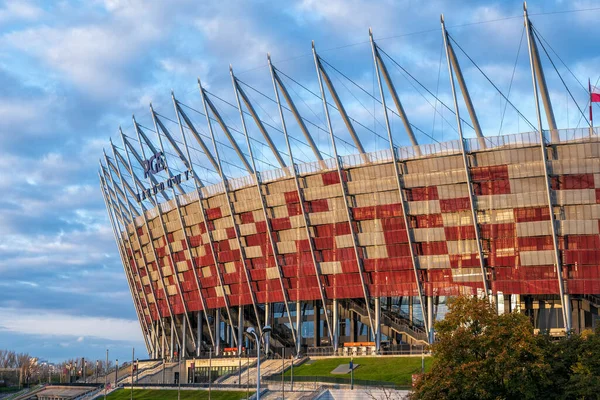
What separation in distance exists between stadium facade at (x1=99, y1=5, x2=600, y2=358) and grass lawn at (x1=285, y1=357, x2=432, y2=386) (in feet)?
12.3

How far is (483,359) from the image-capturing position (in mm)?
47531

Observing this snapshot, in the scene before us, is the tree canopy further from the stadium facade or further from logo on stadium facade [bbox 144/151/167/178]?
logo on stadium facade [bbox 144/151/167/178]

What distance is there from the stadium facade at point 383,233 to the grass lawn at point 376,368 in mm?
3751

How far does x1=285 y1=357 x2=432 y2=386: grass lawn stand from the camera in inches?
2983

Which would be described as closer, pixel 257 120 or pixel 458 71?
pixel 458 71

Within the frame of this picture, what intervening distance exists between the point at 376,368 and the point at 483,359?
34.0 metres

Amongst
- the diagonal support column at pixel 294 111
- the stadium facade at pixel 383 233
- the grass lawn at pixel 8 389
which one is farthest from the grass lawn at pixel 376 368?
the grass lawn at pixel 8 389

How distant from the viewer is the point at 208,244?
102062mm

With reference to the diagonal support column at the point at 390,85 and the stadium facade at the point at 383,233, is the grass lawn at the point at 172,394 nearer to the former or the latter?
the stadium facade at the point at 383,233

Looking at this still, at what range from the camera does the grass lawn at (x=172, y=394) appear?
246ft

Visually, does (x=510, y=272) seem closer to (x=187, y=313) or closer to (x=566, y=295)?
(x=566, y=295)

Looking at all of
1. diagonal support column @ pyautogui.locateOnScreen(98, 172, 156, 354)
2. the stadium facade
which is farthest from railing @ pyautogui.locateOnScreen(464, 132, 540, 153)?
diagonal support column @ pyautogui.locateOnScreen(98, 172, 156, 354)

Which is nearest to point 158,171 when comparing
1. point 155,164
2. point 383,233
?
point 155,164

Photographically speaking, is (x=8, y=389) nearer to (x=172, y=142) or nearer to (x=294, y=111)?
(x=172, y=142)
